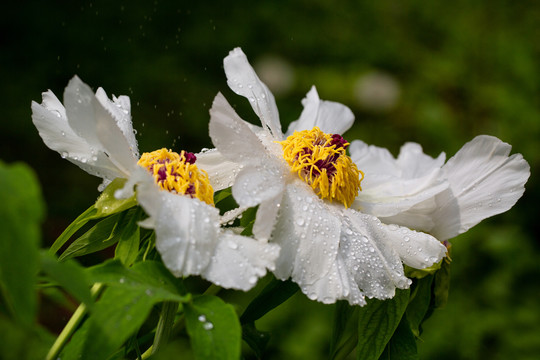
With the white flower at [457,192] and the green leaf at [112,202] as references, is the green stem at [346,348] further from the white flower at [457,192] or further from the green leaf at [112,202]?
the green leaf at [112,202]

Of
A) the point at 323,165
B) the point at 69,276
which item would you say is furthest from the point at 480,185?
the point at 69,276

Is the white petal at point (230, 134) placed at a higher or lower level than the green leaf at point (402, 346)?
higher

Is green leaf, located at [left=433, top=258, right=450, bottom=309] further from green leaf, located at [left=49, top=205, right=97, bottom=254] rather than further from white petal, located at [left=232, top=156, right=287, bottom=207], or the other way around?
green leaf, located at [left=49, top=205, right=97, bottom=254]

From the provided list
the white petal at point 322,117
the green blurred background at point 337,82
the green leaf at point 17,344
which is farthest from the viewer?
the green blurred background at point 337,82

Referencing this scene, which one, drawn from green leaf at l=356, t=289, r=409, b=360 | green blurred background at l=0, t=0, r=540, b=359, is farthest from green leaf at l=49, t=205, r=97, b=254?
green blurred background at l=0, t=0, r=540, b=359

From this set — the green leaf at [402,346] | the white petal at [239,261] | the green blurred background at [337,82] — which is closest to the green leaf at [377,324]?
the green leaf at [402,346]

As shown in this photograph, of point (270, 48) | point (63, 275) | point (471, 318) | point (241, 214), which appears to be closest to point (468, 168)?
Result: point (241, 214)
